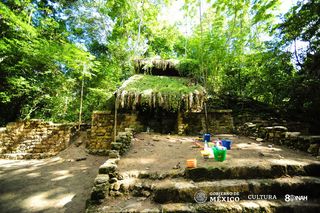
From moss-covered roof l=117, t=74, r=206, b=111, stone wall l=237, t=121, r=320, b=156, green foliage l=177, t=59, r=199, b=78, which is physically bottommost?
stone wall l=237, t=121, r=320, b=156

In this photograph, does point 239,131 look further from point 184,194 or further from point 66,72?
point 66,72

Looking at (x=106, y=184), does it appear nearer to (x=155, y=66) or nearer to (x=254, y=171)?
(x=254, y=171)

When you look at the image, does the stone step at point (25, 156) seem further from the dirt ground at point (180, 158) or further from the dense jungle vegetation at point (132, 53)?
the dirt ground at point (180, 158)

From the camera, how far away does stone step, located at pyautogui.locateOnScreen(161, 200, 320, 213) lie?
6.53ft

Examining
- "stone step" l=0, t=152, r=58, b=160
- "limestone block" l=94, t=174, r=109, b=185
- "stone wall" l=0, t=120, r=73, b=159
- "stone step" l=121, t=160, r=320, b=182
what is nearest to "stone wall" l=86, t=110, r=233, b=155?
"stone wall" l=0, t=120, r=73, b=159

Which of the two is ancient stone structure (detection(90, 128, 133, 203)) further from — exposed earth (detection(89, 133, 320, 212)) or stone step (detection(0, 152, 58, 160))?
stone step (detection(0, 152, 58, 160))

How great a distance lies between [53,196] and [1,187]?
1.87 meters

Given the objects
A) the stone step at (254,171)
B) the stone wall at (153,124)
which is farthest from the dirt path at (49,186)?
the stone step at (254,171)

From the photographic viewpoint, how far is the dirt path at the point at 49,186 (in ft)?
10.8

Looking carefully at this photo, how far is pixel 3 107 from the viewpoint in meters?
8.72

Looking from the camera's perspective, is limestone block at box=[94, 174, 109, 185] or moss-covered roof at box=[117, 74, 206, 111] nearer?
limestone block at box=[94, 174, 109, 185]

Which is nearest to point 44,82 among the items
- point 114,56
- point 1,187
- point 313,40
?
point 114,56

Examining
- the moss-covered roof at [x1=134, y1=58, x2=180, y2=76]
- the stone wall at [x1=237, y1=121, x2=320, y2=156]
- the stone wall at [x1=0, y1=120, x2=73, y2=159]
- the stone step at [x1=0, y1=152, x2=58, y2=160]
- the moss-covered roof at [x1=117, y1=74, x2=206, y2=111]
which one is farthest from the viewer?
the moss-covered roof at [x1=134, y1=58, x2=180, y2=76]

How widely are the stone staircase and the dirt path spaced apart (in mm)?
1467
